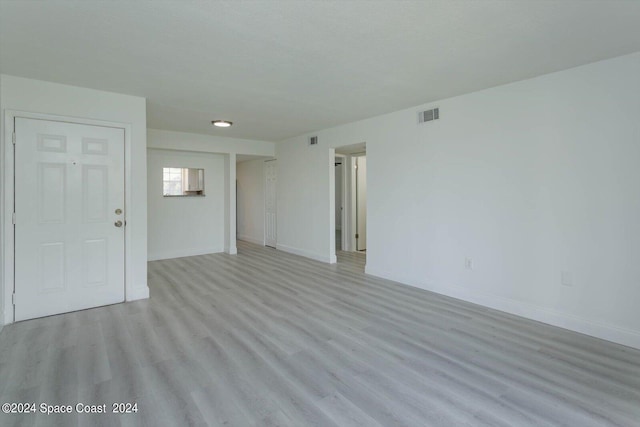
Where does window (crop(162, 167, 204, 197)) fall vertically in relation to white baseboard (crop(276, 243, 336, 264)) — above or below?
above

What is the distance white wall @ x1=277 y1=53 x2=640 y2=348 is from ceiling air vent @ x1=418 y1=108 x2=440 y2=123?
0.23 feet

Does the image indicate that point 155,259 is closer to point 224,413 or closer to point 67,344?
point 67,344

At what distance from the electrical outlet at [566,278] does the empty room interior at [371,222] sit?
0.01 meters

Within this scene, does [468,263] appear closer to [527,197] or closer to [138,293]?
[527,197]

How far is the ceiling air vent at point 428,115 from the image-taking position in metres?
4.26

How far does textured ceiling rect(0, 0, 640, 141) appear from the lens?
84.0 inches

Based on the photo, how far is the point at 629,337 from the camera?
2.82 m

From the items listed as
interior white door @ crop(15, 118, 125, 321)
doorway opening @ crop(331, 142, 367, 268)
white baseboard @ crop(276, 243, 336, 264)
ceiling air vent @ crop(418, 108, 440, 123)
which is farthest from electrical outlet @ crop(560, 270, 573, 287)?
interior white door @ crop(15, 118, 125, 321)

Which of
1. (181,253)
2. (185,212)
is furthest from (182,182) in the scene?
(181,253)

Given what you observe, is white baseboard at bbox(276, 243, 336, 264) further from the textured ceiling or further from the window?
the textured ceiling

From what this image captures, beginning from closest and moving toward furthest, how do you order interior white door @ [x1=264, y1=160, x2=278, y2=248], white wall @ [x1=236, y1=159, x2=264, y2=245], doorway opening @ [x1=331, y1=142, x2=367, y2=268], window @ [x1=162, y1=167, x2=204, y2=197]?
window @ [x1=162, y1=167, x2=204, y2=197] < doorway opening @ [x1=331, y1=142, x2=367, y2=268] < interior white door @ [x1=264, y1=160, x2=278, y2=248] < white wall @ [x1=236, y1=159, x2=264, y2=245]

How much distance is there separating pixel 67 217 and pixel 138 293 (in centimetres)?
120

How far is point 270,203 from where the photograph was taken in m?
8.08

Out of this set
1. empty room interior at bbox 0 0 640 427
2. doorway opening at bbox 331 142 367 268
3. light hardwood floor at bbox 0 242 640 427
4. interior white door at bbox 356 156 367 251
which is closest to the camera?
light hardwood floor at bbox 0 242 640 427
